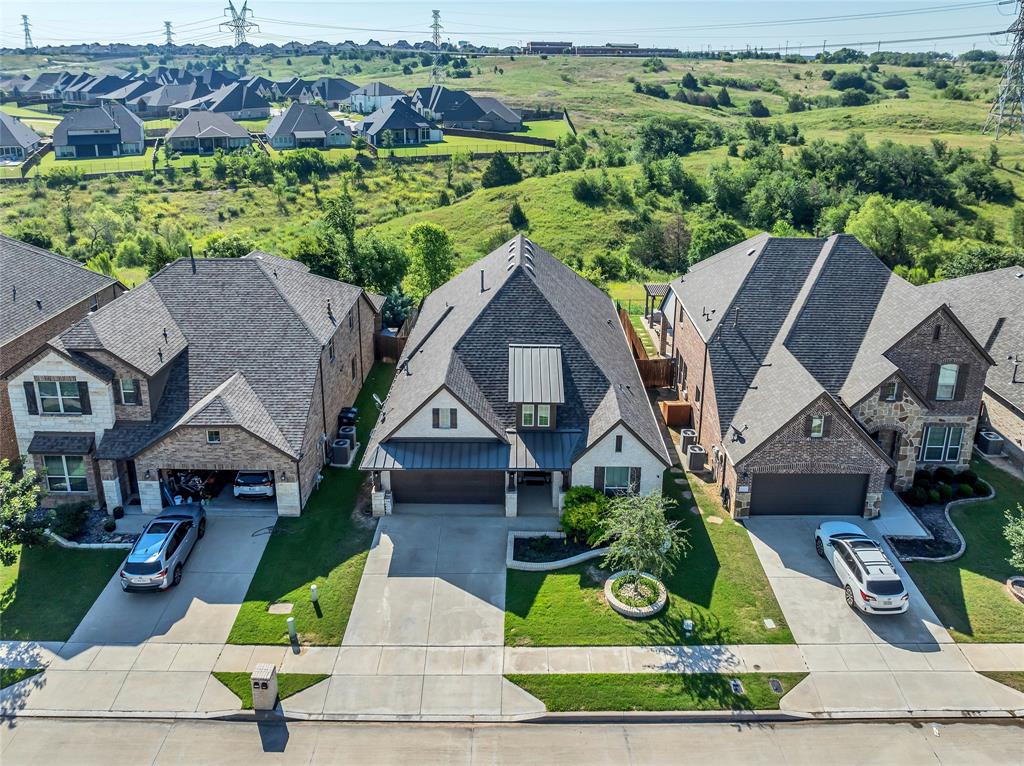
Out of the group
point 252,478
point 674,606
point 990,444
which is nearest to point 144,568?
point 252,478

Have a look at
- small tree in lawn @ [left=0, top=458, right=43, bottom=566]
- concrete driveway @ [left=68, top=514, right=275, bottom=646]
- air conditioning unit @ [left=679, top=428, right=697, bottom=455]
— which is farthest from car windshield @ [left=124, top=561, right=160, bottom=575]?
air conditioning unit @ [left=679, top=428, right=697, bottom=455]

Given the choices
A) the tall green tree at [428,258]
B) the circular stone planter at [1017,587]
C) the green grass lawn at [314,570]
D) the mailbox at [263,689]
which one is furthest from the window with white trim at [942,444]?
the tall green tree at [428,258]

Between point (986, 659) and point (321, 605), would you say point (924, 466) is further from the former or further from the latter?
point (321, 605)

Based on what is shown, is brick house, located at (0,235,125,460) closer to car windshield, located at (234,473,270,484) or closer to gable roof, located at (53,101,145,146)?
car windshield, located at (234,473,270,484)

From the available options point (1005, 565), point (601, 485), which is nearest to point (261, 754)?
point (601, 485)

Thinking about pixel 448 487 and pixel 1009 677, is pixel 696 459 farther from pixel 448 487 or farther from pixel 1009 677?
pixel 1009 677

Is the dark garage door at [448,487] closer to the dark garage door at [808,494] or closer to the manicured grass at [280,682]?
the manicured grass at [280,682]
